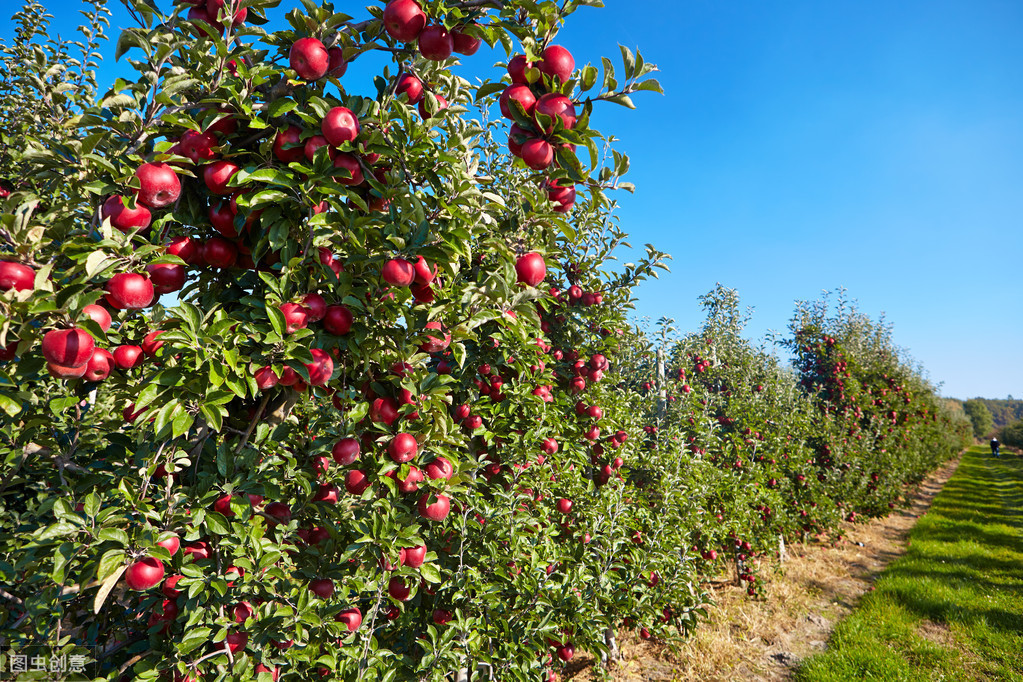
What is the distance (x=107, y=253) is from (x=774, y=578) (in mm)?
8134

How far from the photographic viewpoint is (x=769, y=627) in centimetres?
538

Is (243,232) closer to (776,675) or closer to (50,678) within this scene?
(50,678)

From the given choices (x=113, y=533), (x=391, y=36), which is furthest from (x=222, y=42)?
(x=113, y=533)

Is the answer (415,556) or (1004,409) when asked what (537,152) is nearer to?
(415,556)

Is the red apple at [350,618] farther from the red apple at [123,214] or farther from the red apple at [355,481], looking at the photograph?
the red apple at [123,214]

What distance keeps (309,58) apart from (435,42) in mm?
401

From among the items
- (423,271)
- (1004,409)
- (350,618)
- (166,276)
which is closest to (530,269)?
(423,271)

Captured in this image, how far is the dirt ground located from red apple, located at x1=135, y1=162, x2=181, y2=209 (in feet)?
14.2

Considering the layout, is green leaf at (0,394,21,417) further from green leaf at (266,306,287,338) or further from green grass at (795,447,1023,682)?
green grass at (795,447,1023,682)

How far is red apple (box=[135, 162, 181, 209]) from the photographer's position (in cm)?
Answer: 141

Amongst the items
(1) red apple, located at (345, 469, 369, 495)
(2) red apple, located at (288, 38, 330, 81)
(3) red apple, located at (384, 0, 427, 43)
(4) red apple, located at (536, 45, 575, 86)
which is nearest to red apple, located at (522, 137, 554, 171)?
(4) red apple, located at (536, 45, 575, 86)

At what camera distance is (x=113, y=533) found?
1411mm

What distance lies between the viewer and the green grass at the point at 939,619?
4.57 meters

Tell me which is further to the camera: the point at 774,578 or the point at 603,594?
the point at 774,578
